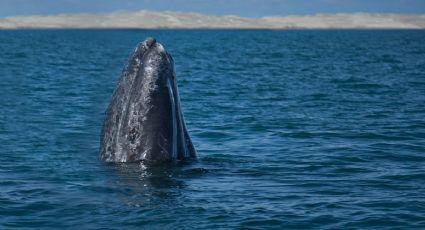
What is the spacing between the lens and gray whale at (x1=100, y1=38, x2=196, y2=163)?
11359 mm

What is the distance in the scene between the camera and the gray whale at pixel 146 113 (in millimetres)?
11359

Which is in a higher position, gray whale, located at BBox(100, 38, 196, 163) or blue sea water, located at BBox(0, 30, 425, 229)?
gray whale, located at BBox(100, 38, 196, 163)

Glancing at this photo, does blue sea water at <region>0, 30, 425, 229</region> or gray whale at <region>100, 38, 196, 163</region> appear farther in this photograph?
gray whale at <region>100, 38, 196, 163</region>

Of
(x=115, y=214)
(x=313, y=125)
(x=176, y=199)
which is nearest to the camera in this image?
(x=115, y=214)

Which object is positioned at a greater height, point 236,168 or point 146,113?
point 146,113

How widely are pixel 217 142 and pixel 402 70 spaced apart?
81.6 feet

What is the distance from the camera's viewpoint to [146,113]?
11.4 meters

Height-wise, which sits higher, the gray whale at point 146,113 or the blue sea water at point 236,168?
the gray whale at point 146,113

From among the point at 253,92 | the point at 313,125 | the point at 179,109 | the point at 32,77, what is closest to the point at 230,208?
the point at 179,109

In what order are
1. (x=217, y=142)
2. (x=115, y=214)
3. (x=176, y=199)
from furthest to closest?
(x=217, y=142), (x=176, y=199), (x=115, y=214)

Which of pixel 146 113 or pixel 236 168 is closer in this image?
pixel 146 113

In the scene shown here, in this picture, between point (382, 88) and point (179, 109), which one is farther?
point (382, 88)

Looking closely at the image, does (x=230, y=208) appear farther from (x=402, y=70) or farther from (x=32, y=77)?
(x=402, y=70)

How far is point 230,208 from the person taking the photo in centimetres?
991
